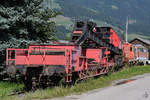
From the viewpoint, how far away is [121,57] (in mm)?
30750

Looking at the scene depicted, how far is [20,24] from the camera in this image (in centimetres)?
1833

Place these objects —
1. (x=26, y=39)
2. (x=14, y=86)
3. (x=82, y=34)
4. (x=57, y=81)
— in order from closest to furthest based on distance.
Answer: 1. (x=57, y=81)
2. (x=14, y=86)
3. (x=26, y=39)
4. (x=82, y=34)

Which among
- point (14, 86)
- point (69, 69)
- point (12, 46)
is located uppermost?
point (12, 46)

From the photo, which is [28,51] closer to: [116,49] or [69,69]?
[69,69]

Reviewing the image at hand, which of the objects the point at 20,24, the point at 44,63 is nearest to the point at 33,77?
the point at 44,63

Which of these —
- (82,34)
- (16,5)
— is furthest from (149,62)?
(16,5)

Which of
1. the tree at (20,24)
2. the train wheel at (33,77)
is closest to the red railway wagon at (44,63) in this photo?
the train wheel at (33,77)

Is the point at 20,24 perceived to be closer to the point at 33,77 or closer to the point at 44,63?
the point at 44,63

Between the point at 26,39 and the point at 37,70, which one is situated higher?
the point at 26,39

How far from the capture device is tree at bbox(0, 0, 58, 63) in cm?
1717

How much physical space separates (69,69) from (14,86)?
13.6ft

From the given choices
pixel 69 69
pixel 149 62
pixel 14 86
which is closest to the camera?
pixel 69 69

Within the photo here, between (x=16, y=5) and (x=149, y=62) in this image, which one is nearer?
(x=16, y=5)

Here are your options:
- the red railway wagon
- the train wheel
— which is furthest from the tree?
the train wheel
